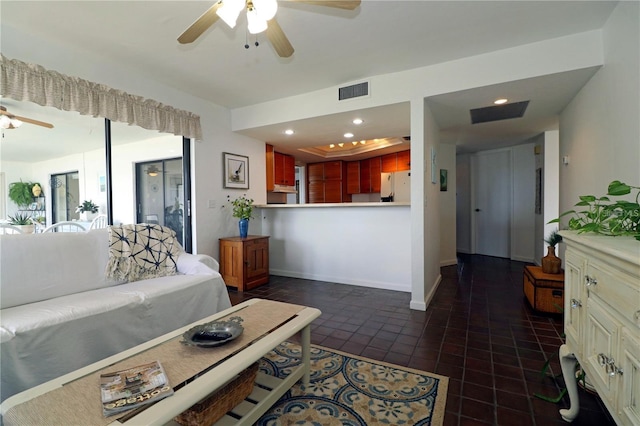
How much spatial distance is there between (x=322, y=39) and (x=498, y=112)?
2.47 metres

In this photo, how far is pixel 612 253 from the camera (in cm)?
88

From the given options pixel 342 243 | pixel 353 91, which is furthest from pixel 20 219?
pixel 353 91

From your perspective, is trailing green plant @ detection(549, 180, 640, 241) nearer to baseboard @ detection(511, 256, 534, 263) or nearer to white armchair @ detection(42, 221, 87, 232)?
white armchair @ detection(42, 221, 87, 232)

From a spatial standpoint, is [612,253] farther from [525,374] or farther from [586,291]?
[525,374]

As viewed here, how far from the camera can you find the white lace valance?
2.16m

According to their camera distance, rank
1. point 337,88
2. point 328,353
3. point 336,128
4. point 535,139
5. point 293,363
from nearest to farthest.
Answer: point 293,363 < point 328,353 < point 337,88 < point 336,128 < point 535,139

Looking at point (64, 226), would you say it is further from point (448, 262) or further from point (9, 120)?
point (448, 262)

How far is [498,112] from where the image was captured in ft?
11.6

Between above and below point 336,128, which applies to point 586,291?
below

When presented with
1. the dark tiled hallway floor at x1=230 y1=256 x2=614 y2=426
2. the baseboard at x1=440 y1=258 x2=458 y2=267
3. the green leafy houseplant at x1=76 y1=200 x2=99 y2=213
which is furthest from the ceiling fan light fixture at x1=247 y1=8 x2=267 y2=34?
the baseboard at x1=440 y1=258 x2=458 y2=267

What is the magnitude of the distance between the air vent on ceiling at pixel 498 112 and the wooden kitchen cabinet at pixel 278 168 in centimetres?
312

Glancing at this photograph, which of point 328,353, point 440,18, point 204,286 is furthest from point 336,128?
point 328,353

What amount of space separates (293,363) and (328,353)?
0.89 feet

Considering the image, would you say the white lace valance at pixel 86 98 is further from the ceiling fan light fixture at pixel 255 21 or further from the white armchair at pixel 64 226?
the ceiling fan light fixture at pixel 255 21
